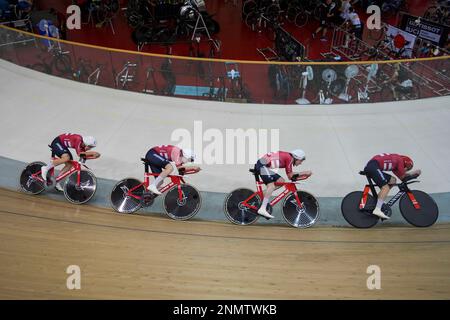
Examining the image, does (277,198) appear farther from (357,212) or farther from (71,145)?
(71,145)

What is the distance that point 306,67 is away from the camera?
8.69 m

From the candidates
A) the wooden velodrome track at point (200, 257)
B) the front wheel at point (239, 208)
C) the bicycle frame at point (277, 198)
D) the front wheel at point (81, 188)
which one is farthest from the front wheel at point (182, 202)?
the front wheel at point (81, 188)

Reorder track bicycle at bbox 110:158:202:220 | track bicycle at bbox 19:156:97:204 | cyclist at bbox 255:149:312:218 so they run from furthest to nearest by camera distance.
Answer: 1. track bicycle at bbox 19:156:97:204
2. track bicycle at bbox 110:158:202:220
3. cyclist at bbox 255:149:312:218

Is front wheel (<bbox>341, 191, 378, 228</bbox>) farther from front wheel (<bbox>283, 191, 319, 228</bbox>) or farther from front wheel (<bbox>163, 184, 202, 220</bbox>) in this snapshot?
front wheel (<bbox>163, 184, 202, 220</bbox>)

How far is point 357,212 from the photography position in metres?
5.71

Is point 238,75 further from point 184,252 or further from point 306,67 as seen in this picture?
point 184,252

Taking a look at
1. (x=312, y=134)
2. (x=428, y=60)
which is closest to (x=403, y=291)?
(x=312, y=134)

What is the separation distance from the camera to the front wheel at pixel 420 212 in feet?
18.4

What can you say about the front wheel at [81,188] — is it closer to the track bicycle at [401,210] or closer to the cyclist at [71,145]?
the cyclist at [71,145]

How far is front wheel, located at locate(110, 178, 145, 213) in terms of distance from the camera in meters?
5.92

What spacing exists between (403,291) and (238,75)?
571 cm

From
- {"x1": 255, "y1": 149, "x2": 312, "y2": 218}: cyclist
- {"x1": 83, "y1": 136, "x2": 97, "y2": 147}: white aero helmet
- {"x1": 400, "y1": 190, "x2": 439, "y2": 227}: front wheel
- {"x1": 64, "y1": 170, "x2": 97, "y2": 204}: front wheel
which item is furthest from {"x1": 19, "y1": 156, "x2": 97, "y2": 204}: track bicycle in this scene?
{"x1": 400, "y1": 190, "x2": 439, "y2": 227}: front wheel

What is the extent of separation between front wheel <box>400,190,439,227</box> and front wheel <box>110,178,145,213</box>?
11.5 ft
